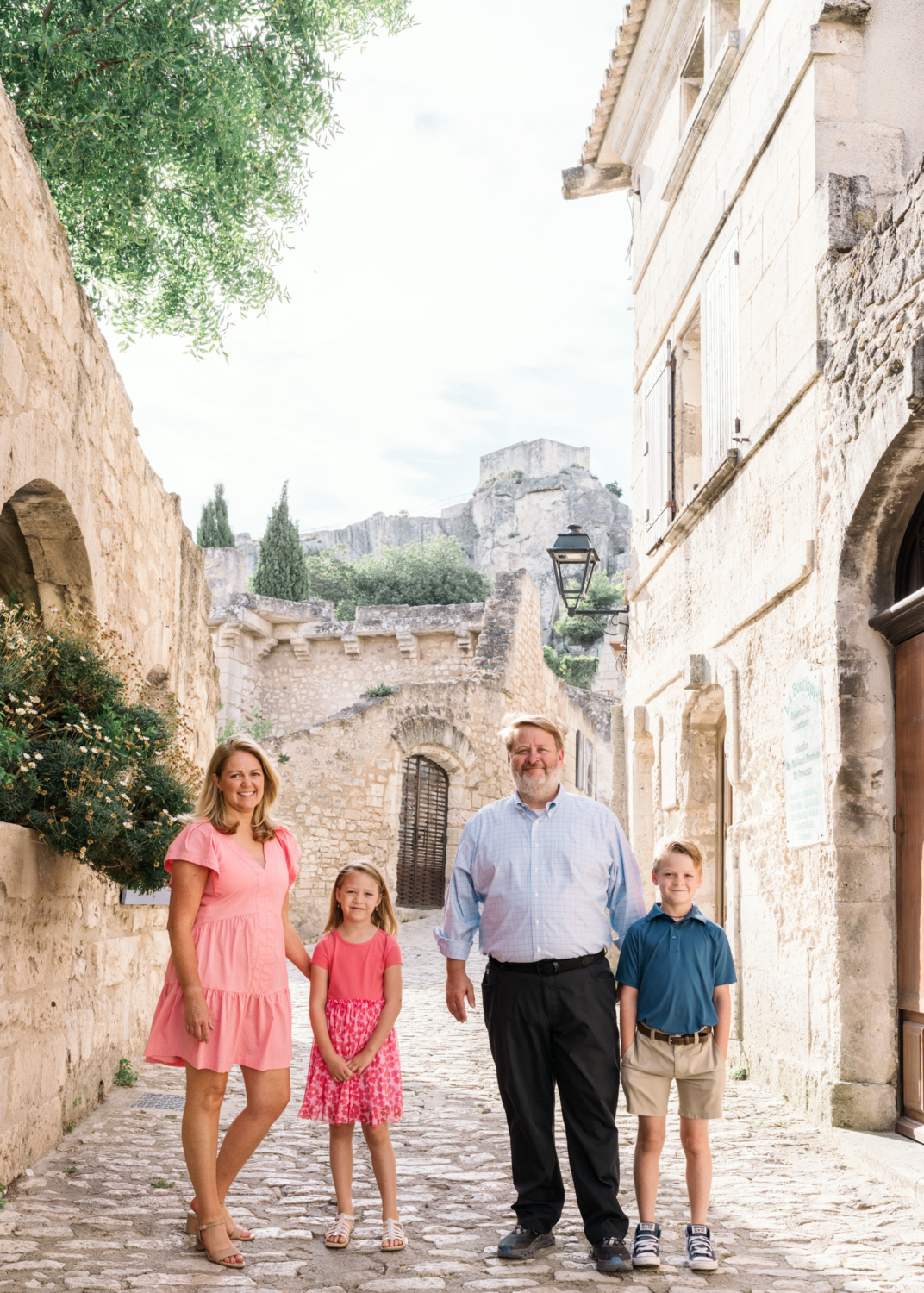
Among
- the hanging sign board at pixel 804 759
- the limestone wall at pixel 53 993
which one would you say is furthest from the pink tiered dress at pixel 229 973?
the hanging sign board at pixel 804 759

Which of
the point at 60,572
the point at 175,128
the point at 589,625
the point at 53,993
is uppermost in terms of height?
the point at 589,625

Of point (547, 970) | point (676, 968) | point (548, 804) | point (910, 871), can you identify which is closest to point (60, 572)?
point (548, 804)

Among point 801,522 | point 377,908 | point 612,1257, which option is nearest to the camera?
point 612,1257

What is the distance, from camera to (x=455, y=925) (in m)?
3.60

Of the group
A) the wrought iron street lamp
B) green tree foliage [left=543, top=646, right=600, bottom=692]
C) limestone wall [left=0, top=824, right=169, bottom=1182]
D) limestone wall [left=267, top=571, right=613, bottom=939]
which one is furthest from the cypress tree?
limestone wall [left=0, top=824, right=169, bottom=1182]

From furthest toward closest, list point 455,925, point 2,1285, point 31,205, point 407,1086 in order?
point 407,1086, point 31,205, point 455,925, point 2,1285

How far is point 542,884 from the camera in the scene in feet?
11.4

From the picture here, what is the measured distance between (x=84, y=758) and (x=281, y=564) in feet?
91.3

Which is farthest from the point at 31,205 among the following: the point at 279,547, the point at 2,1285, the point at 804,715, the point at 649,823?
the point at 279,547

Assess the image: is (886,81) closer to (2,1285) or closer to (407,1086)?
(407,1086)

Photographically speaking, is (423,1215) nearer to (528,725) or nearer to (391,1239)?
(391,1239)

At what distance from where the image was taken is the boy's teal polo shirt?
136 inches

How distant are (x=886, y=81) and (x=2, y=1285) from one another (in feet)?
22.2

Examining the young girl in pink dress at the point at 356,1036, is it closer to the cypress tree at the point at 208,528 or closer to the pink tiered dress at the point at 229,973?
the pink tiered dress at the point at 229,973
